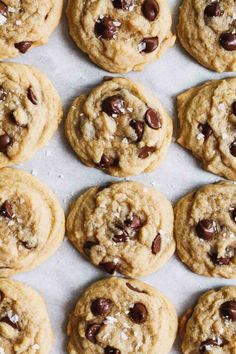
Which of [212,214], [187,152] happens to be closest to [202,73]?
[187,152]

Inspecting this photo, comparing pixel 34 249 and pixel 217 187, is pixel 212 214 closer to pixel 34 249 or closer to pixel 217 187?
pixel 217 187

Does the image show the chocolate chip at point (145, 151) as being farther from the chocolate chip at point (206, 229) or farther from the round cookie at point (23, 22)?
the round cookie at point (23, 22)

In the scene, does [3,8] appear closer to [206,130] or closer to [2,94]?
[2,94]

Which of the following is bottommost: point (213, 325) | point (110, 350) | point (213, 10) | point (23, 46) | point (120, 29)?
point (110, 350)

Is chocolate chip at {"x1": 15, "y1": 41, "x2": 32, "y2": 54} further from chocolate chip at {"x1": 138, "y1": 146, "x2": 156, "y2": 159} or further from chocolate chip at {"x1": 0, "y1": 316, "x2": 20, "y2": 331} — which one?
chocolate chip at {"x1": 0, "y1": 316, "x2": 20, "y2": 331}

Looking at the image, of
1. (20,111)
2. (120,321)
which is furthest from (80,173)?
(120,321)

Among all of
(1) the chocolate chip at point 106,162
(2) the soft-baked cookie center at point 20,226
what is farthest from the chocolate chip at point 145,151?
(2) the soft-baked cookie center at point 20,226
